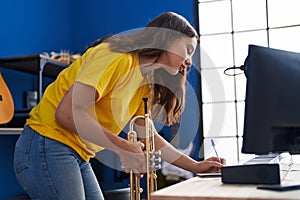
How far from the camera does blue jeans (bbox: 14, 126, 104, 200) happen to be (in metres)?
1.32

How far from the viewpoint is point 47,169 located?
1316 millimetres

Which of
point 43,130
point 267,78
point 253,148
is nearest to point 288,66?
point 267,78

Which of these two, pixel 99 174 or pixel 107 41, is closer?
pixel 107 41

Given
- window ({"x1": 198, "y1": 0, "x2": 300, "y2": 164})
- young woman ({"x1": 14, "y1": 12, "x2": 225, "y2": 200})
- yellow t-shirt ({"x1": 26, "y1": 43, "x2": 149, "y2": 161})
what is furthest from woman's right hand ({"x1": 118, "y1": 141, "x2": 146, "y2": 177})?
window ({"x1": 198, "y1": 0, "x2": 300, "y2": 164})

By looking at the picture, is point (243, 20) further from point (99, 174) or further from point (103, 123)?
point (103, 123)

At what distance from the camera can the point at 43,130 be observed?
53.5 inches

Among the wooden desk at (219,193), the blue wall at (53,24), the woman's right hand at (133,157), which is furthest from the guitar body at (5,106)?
the wooden desk at (219,193)

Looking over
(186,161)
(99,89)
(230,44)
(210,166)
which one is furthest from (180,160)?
(230,44)

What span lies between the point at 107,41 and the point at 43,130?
350mm

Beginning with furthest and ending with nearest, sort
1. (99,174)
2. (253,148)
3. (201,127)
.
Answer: (201,127)
(99,174)
(253,148)

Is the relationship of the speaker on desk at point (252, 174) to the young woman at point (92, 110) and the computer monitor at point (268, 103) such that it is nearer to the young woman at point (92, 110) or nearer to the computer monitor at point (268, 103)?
the computer monitor at point (268, 103)

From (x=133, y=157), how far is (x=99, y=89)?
0.73 feet

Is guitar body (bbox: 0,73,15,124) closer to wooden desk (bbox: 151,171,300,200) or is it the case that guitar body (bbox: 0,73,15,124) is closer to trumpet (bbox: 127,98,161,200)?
trumpet (bbox: 127,98,161,200)

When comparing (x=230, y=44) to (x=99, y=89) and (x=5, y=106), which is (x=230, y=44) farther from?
(x=99, y=89)
